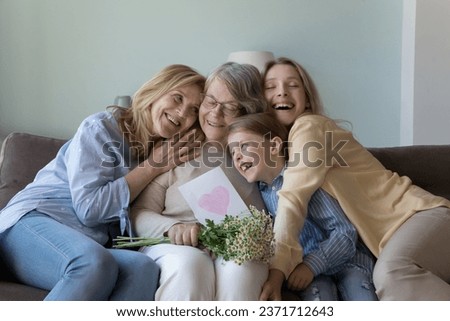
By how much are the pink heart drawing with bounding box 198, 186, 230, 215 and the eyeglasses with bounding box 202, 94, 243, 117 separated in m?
0.26

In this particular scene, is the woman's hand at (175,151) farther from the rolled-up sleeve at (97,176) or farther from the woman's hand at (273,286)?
the woman's hand at (273,286)

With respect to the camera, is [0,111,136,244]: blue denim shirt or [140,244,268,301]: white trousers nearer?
[140,244,268,301]: white trousers

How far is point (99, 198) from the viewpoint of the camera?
1819 millimetres

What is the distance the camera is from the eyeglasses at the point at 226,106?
203 cm

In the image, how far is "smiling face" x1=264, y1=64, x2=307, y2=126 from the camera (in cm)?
206

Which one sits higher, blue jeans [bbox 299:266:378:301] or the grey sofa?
the grey sofa

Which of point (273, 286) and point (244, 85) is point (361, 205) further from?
point (244, 85)

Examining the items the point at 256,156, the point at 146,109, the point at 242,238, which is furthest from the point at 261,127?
the point at 242,238

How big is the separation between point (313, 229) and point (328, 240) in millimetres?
94

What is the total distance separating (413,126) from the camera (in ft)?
11.9

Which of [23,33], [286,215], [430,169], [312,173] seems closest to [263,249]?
[286,215]

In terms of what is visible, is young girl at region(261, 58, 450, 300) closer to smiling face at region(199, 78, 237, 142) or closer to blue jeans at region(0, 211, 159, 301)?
smiling face at region(199, 78, 237, 142)

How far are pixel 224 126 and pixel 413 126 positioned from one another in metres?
1.94

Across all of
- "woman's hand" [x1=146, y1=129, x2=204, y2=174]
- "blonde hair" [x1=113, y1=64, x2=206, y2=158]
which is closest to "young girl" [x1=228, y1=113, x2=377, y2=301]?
"woman's hand" [x1=146, y1=129, x2=204, y2=174]
